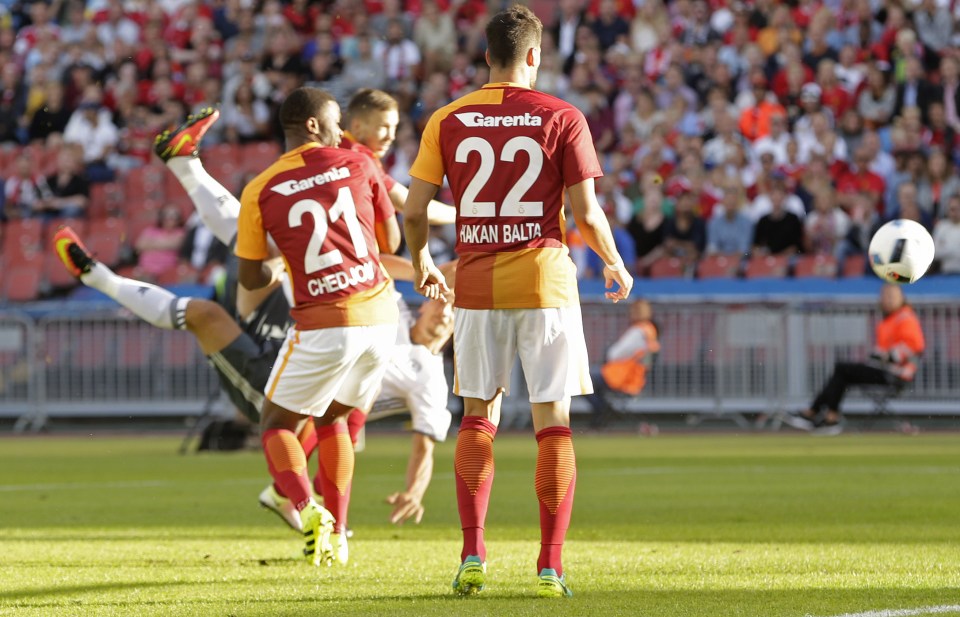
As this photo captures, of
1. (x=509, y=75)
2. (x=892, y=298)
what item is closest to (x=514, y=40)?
(x=509, y=75)

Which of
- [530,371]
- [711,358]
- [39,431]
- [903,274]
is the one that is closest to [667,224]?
[711,358]

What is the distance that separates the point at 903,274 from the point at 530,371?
12.9 ft

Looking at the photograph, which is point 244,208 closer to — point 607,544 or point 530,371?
point 530,371

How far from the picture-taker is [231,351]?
964 cm

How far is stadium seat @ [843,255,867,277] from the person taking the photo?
1795 centimetres

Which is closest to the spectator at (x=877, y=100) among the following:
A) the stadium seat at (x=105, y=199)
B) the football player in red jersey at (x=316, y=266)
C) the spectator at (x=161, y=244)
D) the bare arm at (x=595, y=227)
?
the spectator at (x=161, y=244)

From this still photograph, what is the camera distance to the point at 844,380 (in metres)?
16.7

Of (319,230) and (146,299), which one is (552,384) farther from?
(146,299)

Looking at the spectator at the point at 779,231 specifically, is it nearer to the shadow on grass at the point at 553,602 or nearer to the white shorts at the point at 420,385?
the white shorts at the point at 420,385

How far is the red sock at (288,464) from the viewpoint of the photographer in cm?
687

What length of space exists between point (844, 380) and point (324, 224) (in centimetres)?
1095

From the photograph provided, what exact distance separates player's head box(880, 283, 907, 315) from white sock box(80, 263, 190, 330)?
8881mm

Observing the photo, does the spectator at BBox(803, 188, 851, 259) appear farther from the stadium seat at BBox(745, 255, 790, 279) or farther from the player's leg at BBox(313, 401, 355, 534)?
the player's leg at BBox(313, 401, 355, 534)

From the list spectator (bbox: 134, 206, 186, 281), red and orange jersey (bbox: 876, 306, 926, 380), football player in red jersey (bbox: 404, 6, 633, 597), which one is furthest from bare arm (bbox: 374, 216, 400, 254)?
spectator (bbox: 134, 206, 186, 281)
